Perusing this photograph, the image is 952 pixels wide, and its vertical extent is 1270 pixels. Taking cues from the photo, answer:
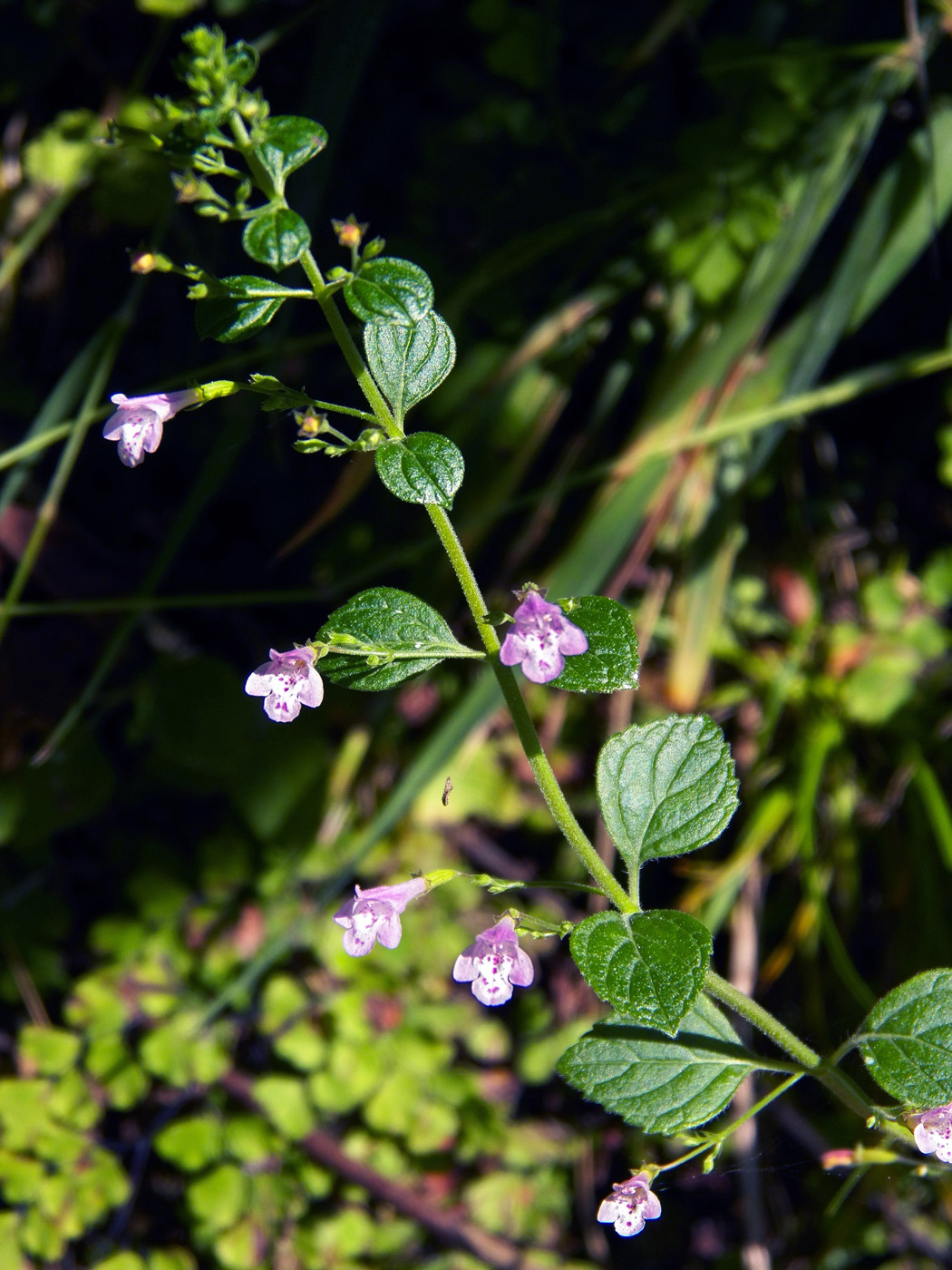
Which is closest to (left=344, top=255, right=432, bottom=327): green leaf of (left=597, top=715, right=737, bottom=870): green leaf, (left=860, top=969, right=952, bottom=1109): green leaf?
(left=597, top=715, right=737, bottom=870): green leaf

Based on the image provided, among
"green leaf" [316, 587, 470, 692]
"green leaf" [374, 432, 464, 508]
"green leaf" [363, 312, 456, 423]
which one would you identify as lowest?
"green leaf" [316, 587, 470, 692]

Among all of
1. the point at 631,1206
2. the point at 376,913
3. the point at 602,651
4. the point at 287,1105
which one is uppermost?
the point at 602,651

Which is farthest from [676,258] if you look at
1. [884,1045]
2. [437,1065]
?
[437,1065]

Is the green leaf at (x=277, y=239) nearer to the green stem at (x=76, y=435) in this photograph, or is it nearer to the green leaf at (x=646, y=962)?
the green leaf at (x=646, y=962)

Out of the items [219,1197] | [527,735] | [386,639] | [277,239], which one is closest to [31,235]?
[277,239]

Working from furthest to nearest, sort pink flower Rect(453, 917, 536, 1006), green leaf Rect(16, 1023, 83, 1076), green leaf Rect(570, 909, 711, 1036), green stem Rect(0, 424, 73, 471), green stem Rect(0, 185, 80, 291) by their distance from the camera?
green leaf Rect(16, 1023, 83, 1076)
green stem Rect(0, 185, 80, 291)
green stem Rect(0, 424, 73, 471)
pink flower Rect(453, 917, 536, 1006)
green leaf Rect(570, 909, 711, 1036)

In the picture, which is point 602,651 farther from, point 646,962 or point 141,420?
point 141,420

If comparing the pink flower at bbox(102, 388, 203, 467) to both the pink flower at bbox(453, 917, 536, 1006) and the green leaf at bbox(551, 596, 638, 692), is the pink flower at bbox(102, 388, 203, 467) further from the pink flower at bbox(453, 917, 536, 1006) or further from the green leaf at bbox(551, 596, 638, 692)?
the pink flower at bbox(453, 917, 536, 1006)

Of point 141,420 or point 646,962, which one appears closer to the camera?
point 646,962
